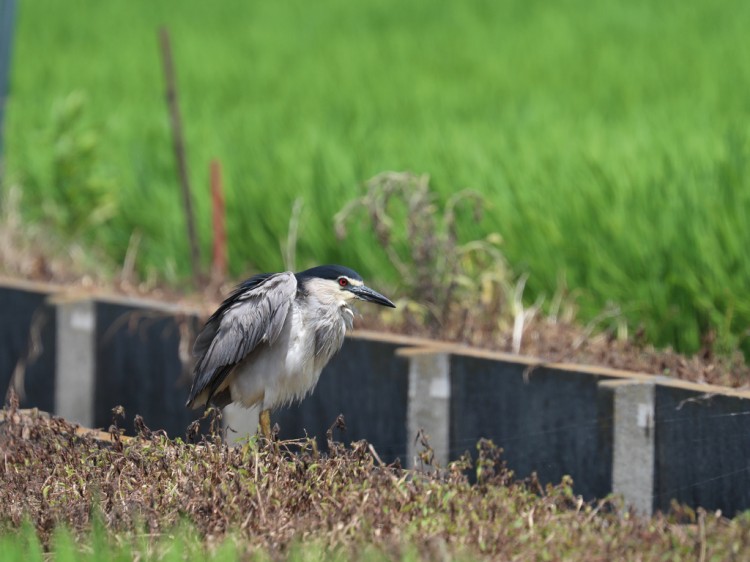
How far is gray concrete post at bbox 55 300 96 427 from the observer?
6852mm

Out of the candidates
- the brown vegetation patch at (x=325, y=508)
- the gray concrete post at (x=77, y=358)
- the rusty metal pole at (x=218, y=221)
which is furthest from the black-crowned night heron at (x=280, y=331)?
the rusty metal pole at (x=218, y=221)

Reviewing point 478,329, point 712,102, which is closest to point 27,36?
point 712,102

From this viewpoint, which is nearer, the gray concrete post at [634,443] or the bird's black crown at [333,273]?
the gray concrete post at [634,443]

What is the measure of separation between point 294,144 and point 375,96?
10.5 ft

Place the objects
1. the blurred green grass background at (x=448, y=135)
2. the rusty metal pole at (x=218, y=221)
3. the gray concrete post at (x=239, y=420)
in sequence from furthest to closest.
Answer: the rusty metal pole at (x=218, y=221)
the blurred green grass background at (x=448, y=135)
the gray concrete post at (x=239, y=420)

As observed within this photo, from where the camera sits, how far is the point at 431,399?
5.42 metres

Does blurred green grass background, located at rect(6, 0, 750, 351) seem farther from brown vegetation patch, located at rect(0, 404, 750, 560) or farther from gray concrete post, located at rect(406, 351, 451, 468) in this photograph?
brown vegetation patch, located at rect(0, 404, 750, 560)

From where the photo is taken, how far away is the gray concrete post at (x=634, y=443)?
4.72 meters

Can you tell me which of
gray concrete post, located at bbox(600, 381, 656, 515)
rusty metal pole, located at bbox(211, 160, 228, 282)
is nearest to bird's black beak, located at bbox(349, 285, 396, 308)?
gray concrete post, located at bbox(600, 381, 656, 515)

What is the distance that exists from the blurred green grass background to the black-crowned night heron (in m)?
1.46

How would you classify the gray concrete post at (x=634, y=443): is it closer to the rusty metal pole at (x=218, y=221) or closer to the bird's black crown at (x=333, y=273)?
the bird's black crown at (x=333, y=273)

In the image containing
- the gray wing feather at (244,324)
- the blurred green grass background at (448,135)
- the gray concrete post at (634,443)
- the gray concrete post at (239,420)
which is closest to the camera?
the gray concrete post at (634,443)

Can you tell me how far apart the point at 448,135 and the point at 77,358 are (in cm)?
358

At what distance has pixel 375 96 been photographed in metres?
12.7
